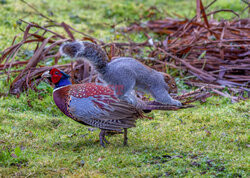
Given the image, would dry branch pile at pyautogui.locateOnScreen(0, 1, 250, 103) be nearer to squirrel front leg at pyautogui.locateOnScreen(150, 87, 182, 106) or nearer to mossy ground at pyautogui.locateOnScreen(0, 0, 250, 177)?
mossy ground at pyautogui.locateOnScreen(0, 0, 250, 177)

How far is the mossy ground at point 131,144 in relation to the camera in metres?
3.71

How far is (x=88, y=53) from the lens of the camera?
3855mm

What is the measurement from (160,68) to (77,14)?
4.91m

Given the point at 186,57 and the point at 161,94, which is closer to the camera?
the point at 161,94

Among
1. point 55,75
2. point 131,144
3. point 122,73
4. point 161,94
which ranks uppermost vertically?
point 122,73

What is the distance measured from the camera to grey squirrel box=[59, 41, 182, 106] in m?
3.80

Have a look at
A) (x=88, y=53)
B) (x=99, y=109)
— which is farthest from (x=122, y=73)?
(x=99, y=109)

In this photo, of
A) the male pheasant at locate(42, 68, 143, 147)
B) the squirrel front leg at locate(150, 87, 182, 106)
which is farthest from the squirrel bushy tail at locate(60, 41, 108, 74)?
the male pheasant at locate(42, 68, 143, 147)

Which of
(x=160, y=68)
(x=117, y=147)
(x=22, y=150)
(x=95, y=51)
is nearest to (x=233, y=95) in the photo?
(x=160, y=68)

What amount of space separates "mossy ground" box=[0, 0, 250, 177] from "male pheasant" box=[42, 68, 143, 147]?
0.30m

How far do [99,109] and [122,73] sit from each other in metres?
0.88

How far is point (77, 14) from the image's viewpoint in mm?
11141

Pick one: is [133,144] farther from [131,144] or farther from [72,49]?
[72,49]

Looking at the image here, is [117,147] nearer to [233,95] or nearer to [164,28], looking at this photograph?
[233,95]
